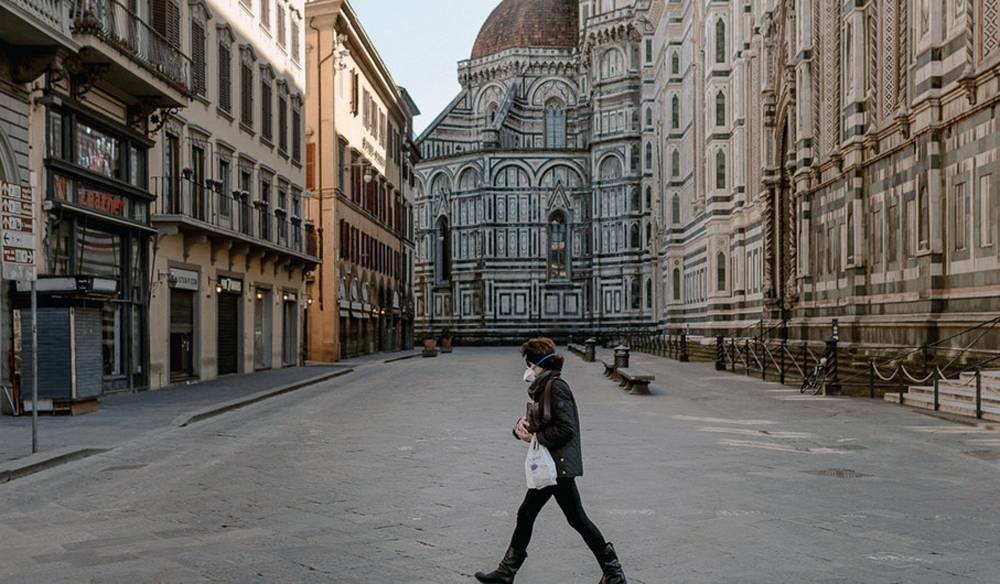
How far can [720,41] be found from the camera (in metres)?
53.0

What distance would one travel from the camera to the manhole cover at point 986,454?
42.3 feet

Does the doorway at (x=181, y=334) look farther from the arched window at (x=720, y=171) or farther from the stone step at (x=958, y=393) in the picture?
the arched window at (x=720, y=171)

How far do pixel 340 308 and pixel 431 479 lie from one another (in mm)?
35052

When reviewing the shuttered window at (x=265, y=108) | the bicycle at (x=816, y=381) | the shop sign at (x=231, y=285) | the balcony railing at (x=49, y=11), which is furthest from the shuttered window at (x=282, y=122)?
the bicycle at (x=816, y=381)

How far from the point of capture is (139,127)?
2414 centimetres

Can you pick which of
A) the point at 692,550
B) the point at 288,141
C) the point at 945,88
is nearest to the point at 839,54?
the point at 945,88

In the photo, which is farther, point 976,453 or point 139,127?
point 139,127

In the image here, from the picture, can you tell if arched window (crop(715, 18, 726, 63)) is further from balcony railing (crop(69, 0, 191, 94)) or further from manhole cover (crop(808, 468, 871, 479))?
manhole cover (crop(808, 468, 871, 479))

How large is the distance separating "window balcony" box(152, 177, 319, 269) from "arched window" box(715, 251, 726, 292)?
20.9 metres

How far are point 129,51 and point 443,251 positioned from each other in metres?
74.7

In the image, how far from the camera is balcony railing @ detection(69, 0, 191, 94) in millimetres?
19641

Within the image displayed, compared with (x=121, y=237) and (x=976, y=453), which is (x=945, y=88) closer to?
(x=976, y=453)

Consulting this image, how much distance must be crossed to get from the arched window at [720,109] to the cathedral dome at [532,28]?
155ft

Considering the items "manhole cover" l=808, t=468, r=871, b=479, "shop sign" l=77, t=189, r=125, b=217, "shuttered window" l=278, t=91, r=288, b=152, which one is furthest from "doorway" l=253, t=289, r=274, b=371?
"manhole cover" l=808, t=468, r=871, b=479
